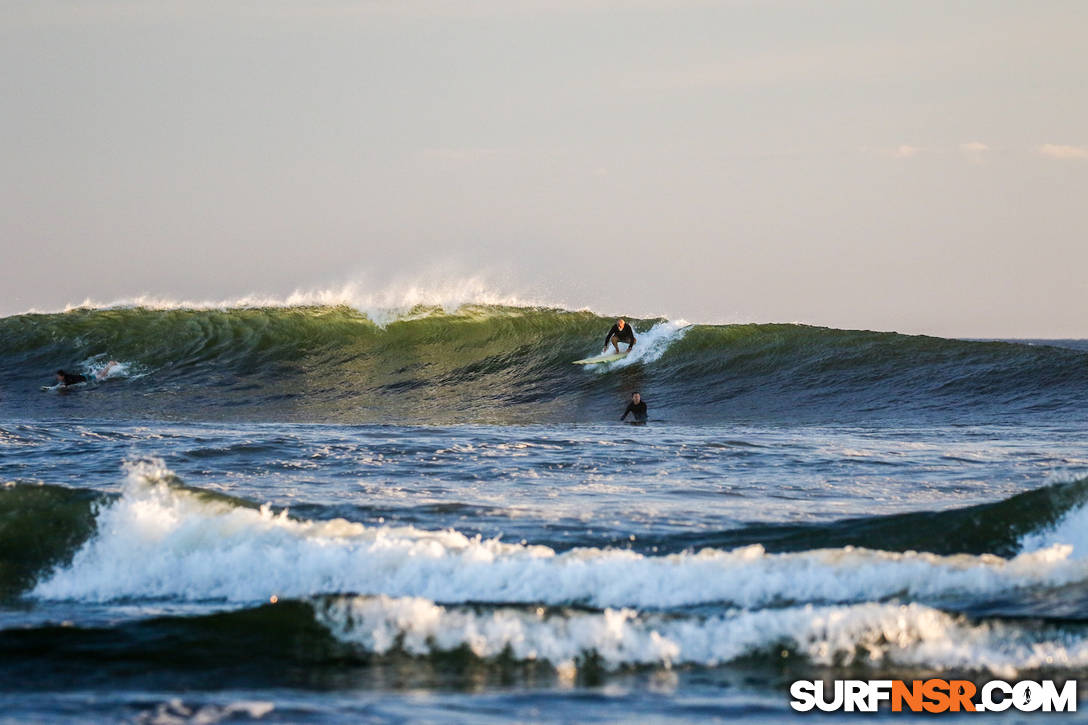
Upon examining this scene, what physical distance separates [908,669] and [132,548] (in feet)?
15.9

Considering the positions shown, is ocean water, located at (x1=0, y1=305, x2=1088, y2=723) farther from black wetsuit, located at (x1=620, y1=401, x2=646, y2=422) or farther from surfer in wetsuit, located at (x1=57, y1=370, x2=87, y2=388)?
surfer in wetsuit, located at (x1=57, y1=370, x2=87, y2=388)

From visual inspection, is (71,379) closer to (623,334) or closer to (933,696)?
(623,334)

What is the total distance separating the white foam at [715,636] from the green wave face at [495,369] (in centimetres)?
1345

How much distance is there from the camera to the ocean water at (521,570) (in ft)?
17.4

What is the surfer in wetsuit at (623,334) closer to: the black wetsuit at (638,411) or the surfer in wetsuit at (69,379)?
the black wetsuit at (638,411)

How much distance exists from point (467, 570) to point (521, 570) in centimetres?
31

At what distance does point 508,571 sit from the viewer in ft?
21.8

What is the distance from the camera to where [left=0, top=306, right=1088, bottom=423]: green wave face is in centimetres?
2061

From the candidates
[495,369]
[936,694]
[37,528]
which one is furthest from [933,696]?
[495,369]

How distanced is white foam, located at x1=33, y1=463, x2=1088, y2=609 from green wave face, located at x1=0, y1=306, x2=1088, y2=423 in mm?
12524

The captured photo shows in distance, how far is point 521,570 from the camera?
666 cm

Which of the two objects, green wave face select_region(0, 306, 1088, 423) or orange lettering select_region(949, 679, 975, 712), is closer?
orange lettering select_region(949, 679, 975, 712)

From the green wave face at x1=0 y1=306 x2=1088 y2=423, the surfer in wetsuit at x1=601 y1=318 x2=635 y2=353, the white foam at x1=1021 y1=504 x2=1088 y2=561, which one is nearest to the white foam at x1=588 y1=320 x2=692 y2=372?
the green wave face at x1=0 y1=306 x2=1088 y2=423

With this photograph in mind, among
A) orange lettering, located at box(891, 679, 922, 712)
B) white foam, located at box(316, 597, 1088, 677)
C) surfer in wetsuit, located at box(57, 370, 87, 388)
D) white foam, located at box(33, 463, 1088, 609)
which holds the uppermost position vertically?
surfer in wetsuit, located at box(57, 370, 87, 388)
